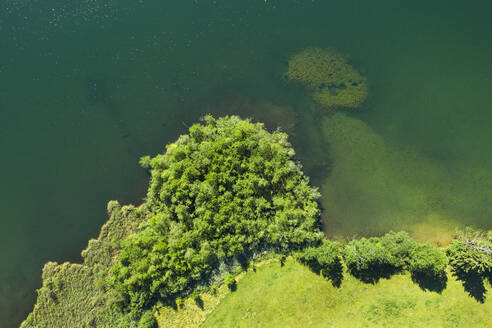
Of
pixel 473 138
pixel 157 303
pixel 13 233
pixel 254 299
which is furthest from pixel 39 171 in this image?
pixel 473 138

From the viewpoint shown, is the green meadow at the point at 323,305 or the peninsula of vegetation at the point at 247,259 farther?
the peninsula of vegetation at the point at 247,259

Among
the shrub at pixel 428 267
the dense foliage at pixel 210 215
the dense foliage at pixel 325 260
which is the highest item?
the dense foliage at pixel 210 215

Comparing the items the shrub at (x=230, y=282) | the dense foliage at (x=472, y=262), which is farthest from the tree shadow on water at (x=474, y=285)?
the shrub at (x=230, y=282)

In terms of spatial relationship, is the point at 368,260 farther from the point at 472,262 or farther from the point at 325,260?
the point at 472,262

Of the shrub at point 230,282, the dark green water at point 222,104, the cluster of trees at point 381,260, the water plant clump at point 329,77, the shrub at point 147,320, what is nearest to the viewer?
the cluster of trees at point 381,260

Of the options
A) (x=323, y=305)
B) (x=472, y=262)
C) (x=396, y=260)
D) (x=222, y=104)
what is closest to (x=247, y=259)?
(x=323, y=305)

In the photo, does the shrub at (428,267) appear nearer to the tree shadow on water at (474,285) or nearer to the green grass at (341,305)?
the green grass at (341,305)
